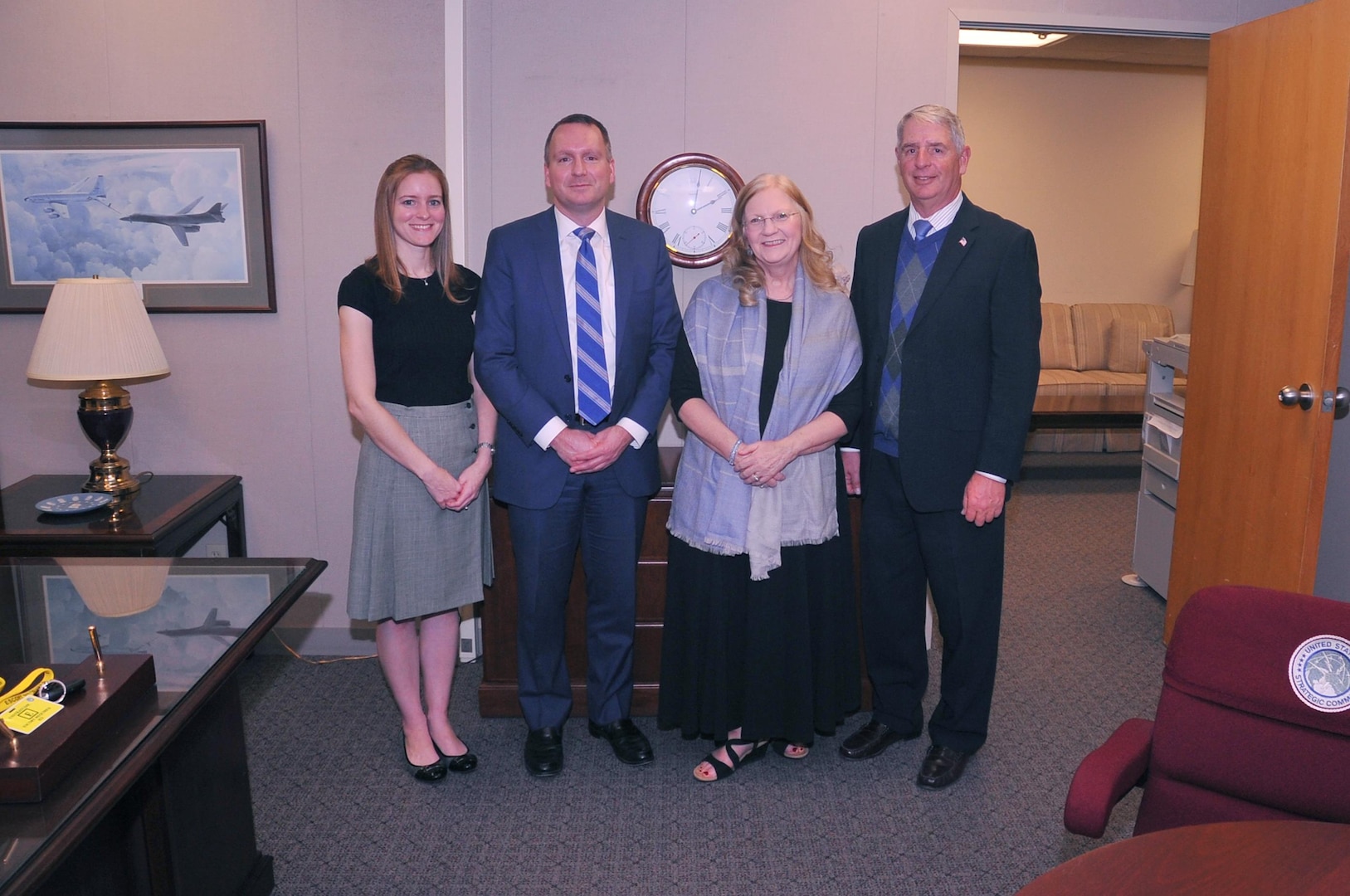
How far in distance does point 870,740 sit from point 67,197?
3115 mm

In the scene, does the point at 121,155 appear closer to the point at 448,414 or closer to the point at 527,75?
the point at 527,75

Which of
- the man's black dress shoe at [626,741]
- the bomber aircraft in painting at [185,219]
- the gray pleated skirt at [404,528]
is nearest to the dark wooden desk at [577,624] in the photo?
the man's black dress shoe at [626,741]

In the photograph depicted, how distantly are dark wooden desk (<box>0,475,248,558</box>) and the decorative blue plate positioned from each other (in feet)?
0.07

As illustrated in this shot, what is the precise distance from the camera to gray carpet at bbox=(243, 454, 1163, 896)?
2.42 meters

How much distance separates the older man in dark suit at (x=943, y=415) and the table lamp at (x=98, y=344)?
6.97 feet

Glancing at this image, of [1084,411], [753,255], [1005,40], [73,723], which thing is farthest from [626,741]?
[1005,40]

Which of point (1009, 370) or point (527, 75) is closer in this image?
point (1009, 370)

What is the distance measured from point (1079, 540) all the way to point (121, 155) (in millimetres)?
4497

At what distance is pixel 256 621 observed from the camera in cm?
185

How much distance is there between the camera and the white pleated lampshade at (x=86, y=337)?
118 inches

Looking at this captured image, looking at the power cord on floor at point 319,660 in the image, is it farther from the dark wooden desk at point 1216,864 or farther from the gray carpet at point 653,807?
the dark wooden desk at point 1216,864

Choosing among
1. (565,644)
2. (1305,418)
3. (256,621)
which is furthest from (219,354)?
(1305,418)

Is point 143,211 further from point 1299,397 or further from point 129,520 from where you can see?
point 1299,397

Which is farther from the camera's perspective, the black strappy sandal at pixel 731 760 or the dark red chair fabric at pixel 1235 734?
the black strappy sandal at pixel 731 760
